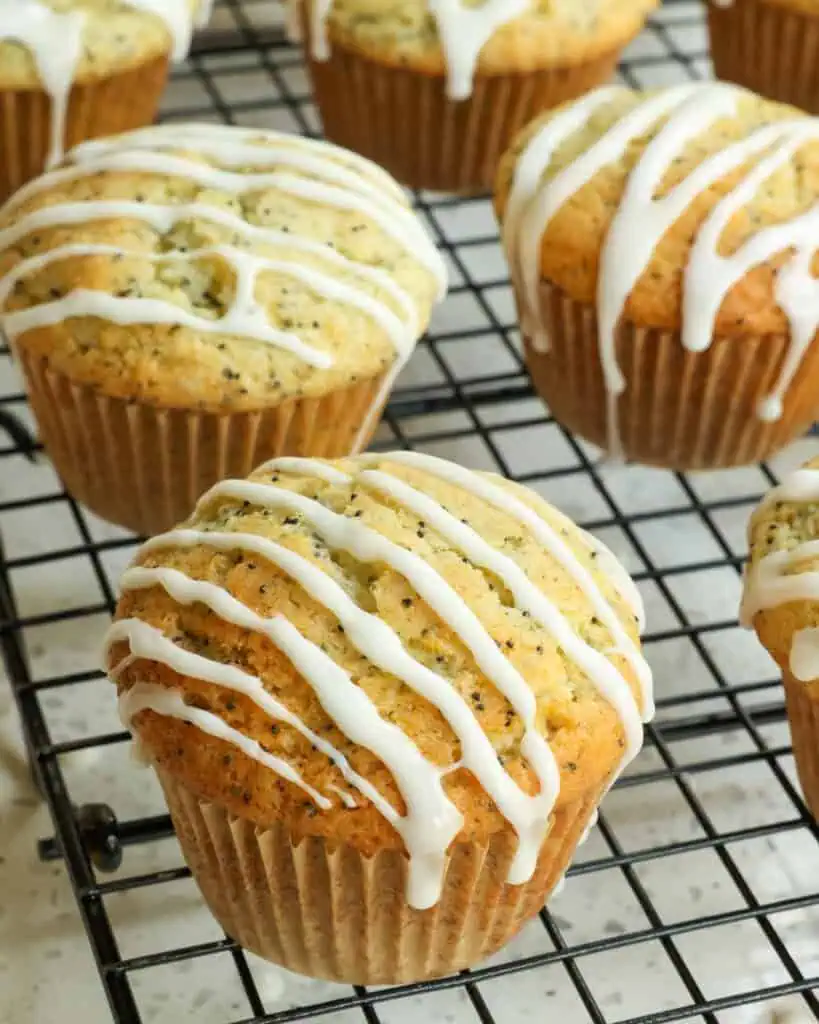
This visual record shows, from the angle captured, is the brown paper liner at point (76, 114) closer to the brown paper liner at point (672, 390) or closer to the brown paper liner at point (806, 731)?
the brown paper liner at point (672, 390)

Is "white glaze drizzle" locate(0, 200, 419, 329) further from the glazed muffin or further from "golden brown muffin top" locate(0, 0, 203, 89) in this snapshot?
the glazed muffin

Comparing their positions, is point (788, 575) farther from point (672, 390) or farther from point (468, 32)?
point (468, 32)

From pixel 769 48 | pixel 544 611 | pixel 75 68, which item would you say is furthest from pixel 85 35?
pixel 544 611

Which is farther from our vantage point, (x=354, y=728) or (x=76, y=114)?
(x=76, y=114)

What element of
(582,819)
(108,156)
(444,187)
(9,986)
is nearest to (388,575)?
(582,819)

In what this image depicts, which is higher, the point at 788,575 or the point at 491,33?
the point at 491,33

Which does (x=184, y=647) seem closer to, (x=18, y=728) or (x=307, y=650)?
(x=307, y=650)

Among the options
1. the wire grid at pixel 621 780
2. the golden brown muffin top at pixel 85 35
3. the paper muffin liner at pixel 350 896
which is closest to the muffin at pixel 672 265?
the wire grid at pixel 621 780
